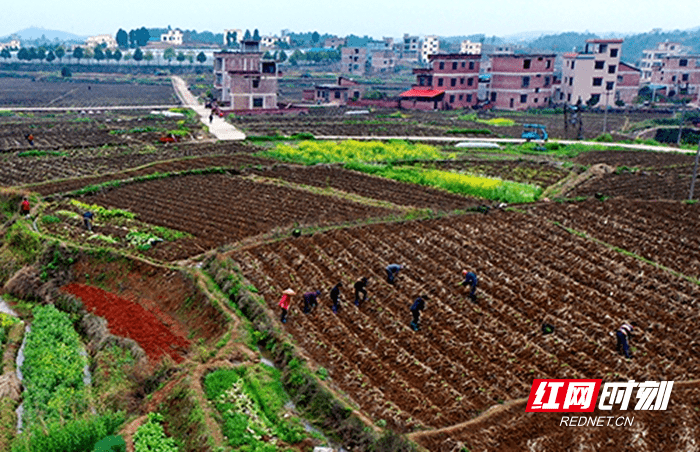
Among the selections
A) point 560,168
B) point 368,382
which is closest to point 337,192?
point 560,168

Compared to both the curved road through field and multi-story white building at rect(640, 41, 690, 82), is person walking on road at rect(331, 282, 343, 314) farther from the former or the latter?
multi-story white building at rect(640, 41, 690, 82)

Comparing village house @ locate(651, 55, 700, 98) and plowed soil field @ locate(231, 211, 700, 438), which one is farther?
village house @ locate(651, 55, 700, 98)

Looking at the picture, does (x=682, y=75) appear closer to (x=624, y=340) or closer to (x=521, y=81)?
(x=521, y=81)

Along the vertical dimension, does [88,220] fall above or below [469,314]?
above

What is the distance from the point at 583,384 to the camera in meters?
15.7

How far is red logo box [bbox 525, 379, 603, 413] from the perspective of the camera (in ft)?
49.4

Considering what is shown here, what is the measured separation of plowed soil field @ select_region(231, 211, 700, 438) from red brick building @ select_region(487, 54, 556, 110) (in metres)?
60.2

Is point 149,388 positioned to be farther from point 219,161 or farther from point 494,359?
point 219,161

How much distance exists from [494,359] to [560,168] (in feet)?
96.0

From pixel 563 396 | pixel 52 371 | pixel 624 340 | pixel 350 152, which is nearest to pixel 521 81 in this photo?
pixel 350 152

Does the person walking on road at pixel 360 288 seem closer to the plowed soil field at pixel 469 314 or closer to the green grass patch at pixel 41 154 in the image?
the plowed soil field at pixel 469 314

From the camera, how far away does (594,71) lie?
274 feet

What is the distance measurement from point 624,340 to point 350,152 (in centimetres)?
3190

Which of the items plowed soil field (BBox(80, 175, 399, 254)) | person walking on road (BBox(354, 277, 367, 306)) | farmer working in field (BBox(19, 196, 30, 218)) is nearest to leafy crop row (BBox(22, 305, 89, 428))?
plowed soil field (BBox(80, 175, 399, 254))
